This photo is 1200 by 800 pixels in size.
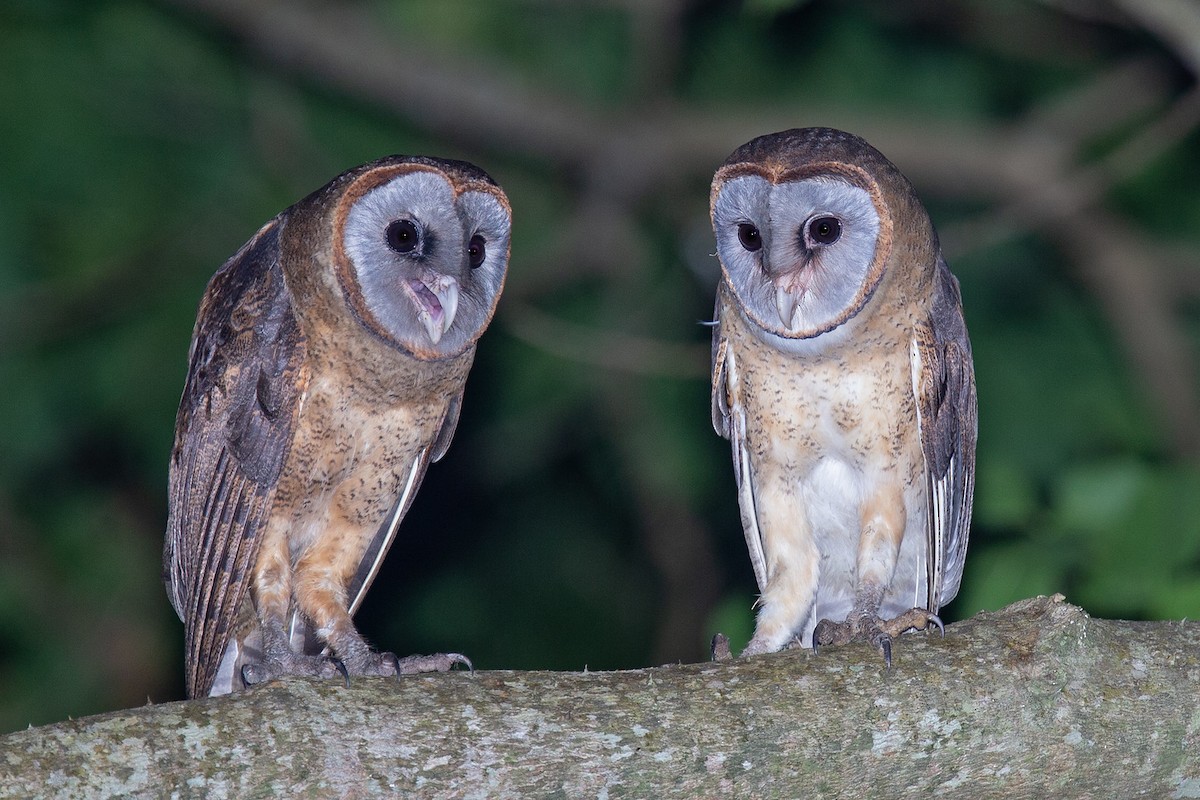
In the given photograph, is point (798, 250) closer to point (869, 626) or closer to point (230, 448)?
point (869, 626)

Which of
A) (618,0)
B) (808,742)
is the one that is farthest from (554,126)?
(808,742)

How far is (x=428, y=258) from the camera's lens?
3863 millimetres

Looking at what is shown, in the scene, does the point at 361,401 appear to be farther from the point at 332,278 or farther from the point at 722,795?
the point at 722,795

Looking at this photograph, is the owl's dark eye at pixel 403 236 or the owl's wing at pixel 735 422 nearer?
the owl's dark eye at pixel 403 236

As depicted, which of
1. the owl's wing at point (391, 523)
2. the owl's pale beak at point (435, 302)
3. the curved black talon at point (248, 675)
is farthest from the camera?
the owl's wing at point (391, 523)

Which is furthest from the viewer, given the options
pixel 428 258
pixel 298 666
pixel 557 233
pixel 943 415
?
pixel 557 233

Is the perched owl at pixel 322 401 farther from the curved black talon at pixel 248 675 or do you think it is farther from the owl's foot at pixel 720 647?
the owl's foot at pixel 720 647

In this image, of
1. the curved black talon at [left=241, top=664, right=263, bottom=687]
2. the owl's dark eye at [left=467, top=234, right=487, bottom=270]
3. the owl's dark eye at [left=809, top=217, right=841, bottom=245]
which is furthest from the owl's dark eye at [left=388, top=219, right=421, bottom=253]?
the curved black talon at [left=241, top=664, right=263, bottom=687]

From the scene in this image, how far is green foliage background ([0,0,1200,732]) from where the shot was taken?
23.4 feet

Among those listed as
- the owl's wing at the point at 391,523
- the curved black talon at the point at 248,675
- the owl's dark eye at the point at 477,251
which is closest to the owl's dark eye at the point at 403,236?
the owl's dark eye at the point at 477,251

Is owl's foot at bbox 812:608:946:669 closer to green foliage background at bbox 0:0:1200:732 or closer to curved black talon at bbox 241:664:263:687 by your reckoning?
curved black talon at bbox 241:664:263:687

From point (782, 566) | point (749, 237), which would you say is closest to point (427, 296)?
point (749, 237)

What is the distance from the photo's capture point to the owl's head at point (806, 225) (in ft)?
12.8

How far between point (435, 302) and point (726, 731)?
160 centimetres
